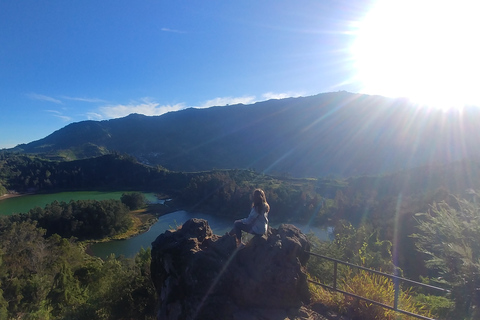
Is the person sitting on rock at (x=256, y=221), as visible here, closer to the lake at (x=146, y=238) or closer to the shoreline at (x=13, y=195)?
the lake at (x=146, y=238)

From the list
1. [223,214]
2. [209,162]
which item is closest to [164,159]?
[209,162]

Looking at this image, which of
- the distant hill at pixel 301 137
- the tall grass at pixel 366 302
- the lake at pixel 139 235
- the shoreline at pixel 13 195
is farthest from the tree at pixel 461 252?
the shoreline at pixel 13 195

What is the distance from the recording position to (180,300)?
4.02m

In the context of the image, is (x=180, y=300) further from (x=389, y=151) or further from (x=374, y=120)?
(x=374, y=120)

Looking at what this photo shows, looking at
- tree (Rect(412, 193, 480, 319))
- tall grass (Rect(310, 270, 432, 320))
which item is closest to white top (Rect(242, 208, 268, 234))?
tall grass (Rect(310, 270, 432, 320))

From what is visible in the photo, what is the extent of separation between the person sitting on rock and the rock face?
18 centimetres

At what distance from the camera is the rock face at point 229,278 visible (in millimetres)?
3973

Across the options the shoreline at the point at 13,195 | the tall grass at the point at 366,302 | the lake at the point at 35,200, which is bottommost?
the lake at the point at 35,200

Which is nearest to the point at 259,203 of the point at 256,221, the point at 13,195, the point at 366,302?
the point at 256,221

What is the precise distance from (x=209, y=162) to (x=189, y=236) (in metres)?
126

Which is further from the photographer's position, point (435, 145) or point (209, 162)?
point (209, 162)

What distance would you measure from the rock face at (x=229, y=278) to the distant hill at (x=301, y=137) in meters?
53.4

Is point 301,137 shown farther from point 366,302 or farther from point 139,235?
point 366,302

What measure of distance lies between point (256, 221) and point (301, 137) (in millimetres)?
121498
